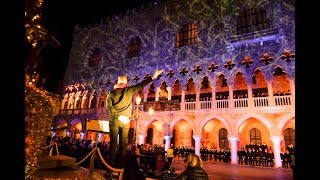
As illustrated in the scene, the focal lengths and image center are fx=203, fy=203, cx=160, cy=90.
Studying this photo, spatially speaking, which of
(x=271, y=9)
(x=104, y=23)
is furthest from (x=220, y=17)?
(x=104, y=23)

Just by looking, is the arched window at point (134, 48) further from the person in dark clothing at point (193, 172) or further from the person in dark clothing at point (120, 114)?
the person in dark clothing at point (193, 172)

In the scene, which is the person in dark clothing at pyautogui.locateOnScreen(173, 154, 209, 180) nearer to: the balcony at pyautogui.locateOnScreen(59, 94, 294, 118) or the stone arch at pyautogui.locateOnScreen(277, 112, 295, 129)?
the stone arch at pyautogui.locateOnScreen(277, 112, 295, 129)

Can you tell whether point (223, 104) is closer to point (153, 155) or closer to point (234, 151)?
point (234, 151)

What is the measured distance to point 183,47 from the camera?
18.6 meters

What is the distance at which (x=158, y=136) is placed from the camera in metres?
21.5

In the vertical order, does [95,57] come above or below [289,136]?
above

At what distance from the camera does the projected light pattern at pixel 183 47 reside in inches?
591

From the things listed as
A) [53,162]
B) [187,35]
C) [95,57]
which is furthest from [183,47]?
[53,162]

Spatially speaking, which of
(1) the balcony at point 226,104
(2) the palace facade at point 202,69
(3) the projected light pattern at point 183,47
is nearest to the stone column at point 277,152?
(2) the palace facade at point 202,69

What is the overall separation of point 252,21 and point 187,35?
→ 18.2 ft

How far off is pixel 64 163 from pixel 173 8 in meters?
18.1

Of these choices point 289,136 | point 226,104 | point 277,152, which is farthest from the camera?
point 289,136
